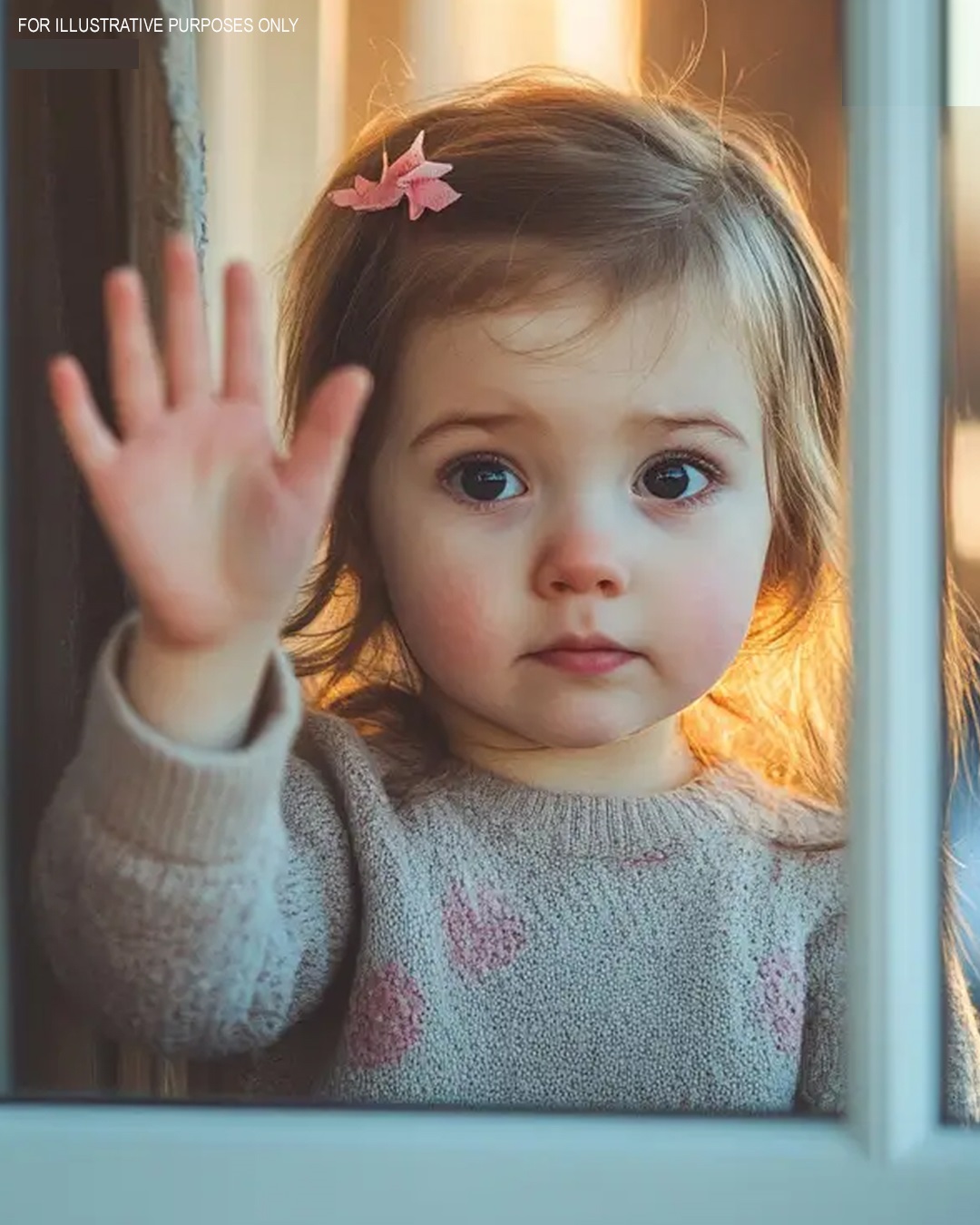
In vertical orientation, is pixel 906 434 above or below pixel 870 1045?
above

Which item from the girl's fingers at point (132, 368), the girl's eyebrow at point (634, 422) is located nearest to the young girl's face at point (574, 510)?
the girl's eyebrow at point (634, 422)

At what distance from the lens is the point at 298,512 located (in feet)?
2.11

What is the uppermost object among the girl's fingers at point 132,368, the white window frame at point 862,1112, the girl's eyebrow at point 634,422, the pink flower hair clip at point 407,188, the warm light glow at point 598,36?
the warm light glow at point 598,36

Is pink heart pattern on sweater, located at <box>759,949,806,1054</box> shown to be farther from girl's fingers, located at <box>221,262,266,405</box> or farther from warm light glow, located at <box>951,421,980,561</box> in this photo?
girl's fingers, located at <box>221,262,266,405</box>

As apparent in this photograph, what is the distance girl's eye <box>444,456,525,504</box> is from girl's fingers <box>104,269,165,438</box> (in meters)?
0.13

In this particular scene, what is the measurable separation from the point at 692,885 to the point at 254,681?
21cm

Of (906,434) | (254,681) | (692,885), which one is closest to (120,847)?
(254,681)

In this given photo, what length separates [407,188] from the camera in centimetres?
69

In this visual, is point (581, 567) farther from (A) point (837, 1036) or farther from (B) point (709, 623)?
(A) point (837, 1036)

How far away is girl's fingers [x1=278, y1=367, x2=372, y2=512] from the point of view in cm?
64

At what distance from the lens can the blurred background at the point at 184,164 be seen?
2.19 feet

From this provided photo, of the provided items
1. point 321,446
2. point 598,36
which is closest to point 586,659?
point 321,446

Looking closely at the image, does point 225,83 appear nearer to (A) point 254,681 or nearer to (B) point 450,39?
(B) point 450,39

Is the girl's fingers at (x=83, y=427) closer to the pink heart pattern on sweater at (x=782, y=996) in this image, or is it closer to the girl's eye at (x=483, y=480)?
the girl's eye at (x=483, y=480)
